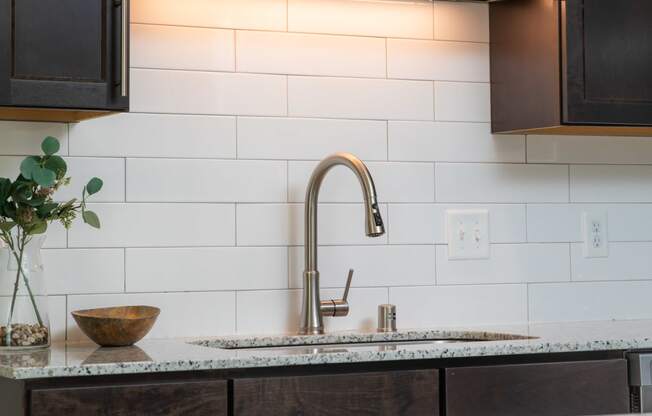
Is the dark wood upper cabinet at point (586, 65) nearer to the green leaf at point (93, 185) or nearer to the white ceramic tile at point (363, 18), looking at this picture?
the white ceramic tile at point (363, 18)

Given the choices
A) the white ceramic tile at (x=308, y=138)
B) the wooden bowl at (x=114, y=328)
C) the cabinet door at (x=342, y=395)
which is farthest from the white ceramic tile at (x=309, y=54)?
the cabinet door at (x=342, y=395)

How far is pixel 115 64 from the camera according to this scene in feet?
6.81

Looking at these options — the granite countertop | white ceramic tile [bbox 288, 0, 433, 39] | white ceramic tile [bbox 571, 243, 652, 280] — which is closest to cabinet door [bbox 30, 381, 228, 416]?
the granite countertop

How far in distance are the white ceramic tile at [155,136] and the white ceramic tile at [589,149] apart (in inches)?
32.3

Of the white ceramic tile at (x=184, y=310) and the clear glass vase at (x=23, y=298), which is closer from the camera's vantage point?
the clear glass vase at (x=23, y=298)

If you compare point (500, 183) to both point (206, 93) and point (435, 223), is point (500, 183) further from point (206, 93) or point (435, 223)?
point (206, 93)

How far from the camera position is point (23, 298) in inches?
80.1

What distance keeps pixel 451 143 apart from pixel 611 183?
0.48 meters

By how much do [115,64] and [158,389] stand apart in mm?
687

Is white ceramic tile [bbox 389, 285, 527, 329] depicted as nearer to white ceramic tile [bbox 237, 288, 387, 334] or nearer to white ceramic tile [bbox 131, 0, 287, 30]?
white ceramic tile [bbox 237, 288, 387, 334]

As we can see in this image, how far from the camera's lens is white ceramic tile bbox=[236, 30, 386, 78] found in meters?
2.47

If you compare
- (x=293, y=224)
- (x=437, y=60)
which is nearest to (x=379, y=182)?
(x=293, y=224)

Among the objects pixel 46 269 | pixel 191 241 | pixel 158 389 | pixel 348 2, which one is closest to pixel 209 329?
pixel 191 241

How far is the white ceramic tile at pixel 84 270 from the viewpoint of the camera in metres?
2.30
